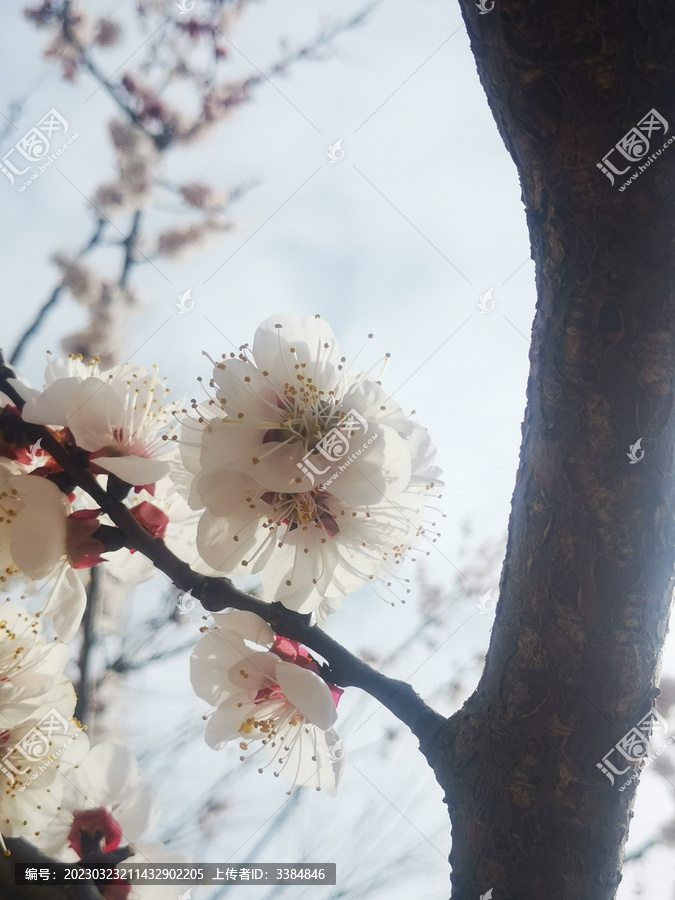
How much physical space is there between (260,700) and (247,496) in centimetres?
30

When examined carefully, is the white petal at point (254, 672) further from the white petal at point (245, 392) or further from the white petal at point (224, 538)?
the white petal at point (245, 392)

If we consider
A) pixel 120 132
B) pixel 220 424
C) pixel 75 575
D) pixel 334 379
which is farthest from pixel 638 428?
pixel 120 132

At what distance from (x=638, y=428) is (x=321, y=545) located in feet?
1.26

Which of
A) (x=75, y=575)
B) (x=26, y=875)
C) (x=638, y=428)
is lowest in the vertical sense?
(x=26, y=875)

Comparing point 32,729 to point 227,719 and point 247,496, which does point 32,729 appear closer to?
point 227,719

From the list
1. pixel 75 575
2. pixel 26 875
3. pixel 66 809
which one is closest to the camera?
pixel 26 875

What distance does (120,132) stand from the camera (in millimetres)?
2148

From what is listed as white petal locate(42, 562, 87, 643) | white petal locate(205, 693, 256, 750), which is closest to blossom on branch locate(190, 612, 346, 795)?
white petal locate(205, 693, 256, 750)

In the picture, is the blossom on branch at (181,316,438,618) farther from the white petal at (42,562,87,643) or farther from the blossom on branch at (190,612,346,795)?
the white petal at (42,562,87,643)

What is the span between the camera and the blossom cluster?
2.54 ft

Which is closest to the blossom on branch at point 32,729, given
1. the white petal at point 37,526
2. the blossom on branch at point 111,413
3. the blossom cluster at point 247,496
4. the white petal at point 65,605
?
the blossom cluster at point 247,496

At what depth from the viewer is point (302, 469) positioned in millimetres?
755

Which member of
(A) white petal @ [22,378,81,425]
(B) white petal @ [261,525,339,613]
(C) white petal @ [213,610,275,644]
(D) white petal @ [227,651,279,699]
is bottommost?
(D) white petal @ [227,651,279,699]

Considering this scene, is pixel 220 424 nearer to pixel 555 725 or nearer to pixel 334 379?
pixel 334 379
